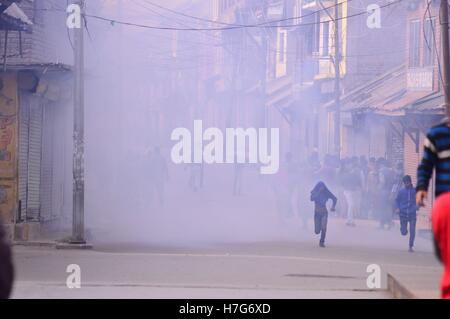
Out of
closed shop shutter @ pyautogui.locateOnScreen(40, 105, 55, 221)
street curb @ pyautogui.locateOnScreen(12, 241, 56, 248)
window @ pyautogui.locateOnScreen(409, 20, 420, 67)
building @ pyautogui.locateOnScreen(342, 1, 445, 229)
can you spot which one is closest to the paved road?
street curb @ pyautogui.locateOnScreen(12, 241, 56, 248)

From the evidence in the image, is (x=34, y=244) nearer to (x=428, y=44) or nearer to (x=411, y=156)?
(x=411, y=156)

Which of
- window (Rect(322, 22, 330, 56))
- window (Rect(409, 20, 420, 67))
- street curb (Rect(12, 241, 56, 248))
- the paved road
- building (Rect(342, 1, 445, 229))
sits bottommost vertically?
the paved road

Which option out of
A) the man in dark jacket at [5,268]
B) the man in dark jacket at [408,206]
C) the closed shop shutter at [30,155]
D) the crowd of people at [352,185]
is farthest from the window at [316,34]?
the man in dark jacket at [5,268]

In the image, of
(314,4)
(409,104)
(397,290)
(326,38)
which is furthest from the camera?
(326,38)

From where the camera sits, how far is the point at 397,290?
11.2 meters

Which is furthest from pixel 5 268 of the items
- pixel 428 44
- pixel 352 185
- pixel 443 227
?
pixel 428 44

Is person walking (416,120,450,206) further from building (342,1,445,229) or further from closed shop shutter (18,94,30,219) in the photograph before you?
building (342,1,445,229)

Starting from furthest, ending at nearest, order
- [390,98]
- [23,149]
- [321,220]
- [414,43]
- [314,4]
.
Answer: [314,4], [390,98], [414,43], [23,149], [321,220]

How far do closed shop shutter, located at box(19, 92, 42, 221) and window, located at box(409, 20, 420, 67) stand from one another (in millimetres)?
12855

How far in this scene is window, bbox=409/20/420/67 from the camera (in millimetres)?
30391

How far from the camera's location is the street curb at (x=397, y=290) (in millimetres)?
10104

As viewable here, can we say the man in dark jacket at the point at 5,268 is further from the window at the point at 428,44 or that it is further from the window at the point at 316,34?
the window at the point at 316,34

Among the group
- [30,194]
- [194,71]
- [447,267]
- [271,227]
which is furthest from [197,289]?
[194,71]

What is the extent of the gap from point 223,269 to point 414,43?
57.8ft
